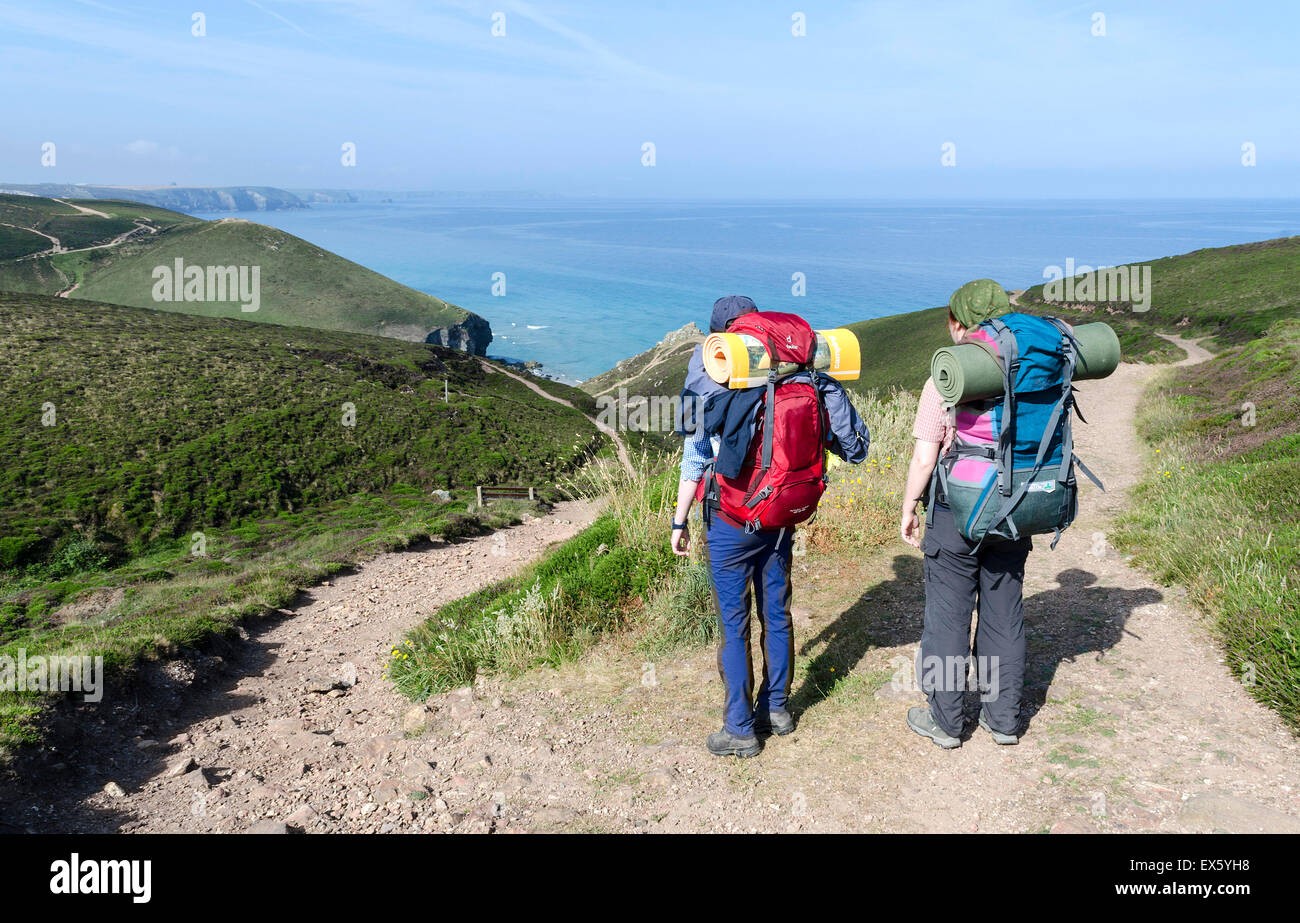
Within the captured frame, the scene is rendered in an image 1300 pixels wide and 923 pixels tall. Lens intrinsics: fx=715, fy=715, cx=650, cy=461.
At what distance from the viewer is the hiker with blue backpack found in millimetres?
3270

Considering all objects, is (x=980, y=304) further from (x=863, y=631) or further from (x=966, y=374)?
(x=863, y=631)

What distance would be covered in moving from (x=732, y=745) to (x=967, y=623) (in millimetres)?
1454

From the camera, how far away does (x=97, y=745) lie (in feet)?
17.6

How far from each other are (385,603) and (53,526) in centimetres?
1758

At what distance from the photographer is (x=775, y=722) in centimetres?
Result: 418

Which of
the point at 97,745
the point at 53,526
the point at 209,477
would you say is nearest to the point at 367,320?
the point at 209,477

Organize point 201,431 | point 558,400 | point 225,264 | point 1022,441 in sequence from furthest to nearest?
point 225,264
point 558,400
point 201,431
point 1022,441

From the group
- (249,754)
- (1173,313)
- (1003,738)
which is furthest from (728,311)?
(1173,313)

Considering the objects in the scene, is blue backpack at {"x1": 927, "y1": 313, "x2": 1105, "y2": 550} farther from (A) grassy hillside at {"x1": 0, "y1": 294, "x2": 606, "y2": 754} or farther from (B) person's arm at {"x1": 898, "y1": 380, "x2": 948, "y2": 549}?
(A) grassy hillside at {"x1": 0, "y1": 294, "x2": 606, "y2": 754}

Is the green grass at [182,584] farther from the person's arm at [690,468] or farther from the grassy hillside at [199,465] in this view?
the person's arm at [690,468]

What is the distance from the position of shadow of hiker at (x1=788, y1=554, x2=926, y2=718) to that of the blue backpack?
1.82 meters

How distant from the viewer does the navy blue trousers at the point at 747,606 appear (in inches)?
150

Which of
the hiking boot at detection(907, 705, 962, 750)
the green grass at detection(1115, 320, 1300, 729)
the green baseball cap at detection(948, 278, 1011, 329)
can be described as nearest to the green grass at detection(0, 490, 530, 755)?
the hiking boot at detection(907, 705, 962, 750)
